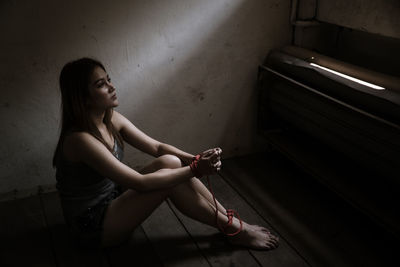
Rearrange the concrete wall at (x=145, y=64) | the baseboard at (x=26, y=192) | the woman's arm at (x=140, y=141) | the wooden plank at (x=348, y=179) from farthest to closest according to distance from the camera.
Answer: the baseboard at (x=26, y=192) → the concrete wall at (x=145, y=64) → the woman's arm at (x=140, y=141) → the wooden plank at (x=348, y=179)

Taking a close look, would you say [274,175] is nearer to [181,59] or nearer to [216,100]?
[216,100]

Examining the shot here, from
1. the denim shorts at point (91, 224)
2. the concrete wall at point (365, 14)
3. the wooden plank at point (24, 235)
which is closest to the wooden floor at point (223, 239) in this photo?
the wooden plank at point (24, 235)

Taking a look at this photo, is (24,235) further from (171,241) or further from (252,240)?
(252,240)

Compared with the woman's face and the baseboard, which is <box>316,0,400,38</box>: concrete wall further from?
the baseboard

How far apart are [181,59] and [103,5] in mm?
514

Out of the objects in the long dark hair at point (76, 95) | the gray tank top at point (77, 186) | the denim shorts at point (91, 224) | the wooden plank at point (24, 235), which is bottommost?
the wooden plank at point (24, 235)

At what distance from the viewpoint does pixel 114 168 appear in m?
1.68

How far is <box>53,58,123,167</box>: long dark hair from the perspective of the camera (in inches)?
65.3

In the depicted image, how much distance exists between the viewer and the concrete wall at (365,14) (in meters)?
2.00

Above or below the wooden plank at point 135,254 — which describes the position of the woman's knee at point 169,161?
above

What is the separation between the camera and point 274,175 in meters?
2.55

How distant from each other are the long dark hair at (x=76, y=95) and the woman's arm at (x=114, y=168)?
0.04 m

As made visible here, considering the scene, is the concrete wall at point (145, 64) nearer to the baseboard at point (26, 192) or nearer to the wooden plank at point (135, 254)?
the baseboard at point (26, 192)

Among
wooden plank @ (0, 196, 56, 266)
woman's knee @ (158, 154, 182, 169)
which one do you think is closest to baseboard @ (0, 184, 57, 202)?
wooden plank @ (0, 196, 56, 266)
